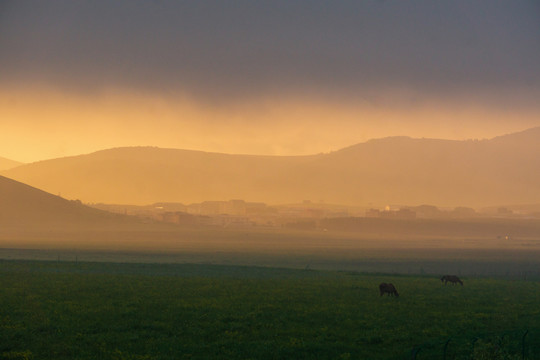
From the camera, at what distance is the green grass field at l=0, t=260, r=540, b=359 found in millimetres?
26000

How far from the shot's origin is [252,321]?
3316 centimetres

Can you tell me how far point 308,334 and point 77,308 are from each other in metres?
15.5

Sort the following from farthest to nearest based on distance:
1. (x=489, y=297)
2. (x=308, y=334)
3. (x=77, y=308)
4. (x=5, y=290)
Answer: (x=489, y=297)
(x=5, y=290)
(x=77, y=308)
(x=308, y=334)

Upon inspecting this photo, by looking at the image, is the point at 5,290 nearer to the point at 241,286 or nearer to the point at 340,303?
the point at 241,286

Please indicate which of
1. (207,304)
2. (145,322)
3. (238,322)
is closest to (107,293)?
(207,304)

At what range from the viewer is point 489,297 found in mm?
47500

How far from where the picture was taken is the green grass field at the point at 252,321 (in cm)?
2600

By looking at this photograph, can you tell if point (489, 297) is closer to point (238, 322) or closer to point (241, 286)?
point (241, 286)

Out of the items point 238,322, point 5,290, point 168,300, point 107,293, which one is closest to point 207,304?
point 168,300

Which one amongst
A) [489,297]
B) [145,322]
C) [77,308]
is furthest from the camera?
[489,297]

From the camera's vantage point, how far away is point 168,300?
41094 millimetres

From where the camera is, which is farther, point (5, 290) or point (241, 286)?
point (241, 286)

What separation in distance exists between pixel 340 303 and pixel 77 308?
17.7m

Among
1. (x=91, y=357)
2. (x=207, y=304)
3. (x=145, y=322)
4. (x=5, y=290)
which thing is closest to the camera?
(x=91, y=357)
